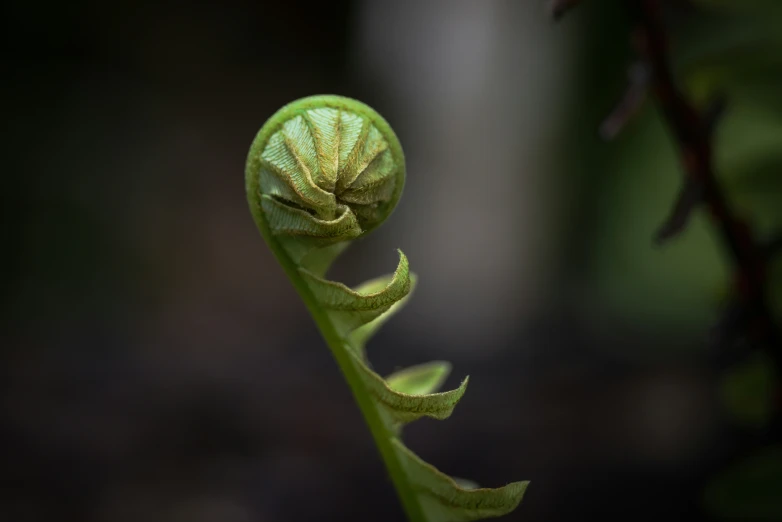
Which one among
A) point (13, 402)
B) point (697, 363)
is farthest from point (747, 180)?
point (13, 402)

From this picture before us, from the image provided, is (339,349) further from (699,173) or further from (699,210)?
(699,210)

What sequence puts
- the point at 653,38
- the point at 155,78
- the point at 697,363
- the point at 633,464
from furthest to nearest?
the point at 155,78, the point at 697,363, the point at 633,464, the point at 653,38

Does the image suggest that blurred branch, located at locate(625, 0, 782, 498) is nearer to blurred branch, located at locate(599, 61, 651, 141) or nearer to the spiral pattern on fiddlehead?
blurred branch, located at locate(599, 61, 651, 141)

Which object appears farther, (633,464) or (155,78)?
(155,78)

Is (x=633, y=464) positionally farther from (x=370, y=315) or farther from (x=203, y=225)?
(x=203, y=225)

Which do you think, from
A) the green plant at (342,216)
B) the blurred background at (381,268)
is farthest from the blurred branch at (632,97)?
the green plant at (342,216)

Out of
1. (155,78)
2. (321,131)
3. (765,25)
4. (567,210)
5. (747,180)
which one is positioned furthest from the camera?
(155,78)

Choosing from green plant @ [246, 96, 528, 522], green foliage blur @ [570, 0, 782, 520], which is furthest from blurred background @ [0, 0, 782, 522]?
green plant @ [246, 96, 528, 522]

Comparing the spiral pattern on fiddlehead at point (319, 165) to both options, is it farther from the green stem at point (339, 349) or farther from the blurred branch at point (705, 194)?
the blurred branch at point (705, 194)
